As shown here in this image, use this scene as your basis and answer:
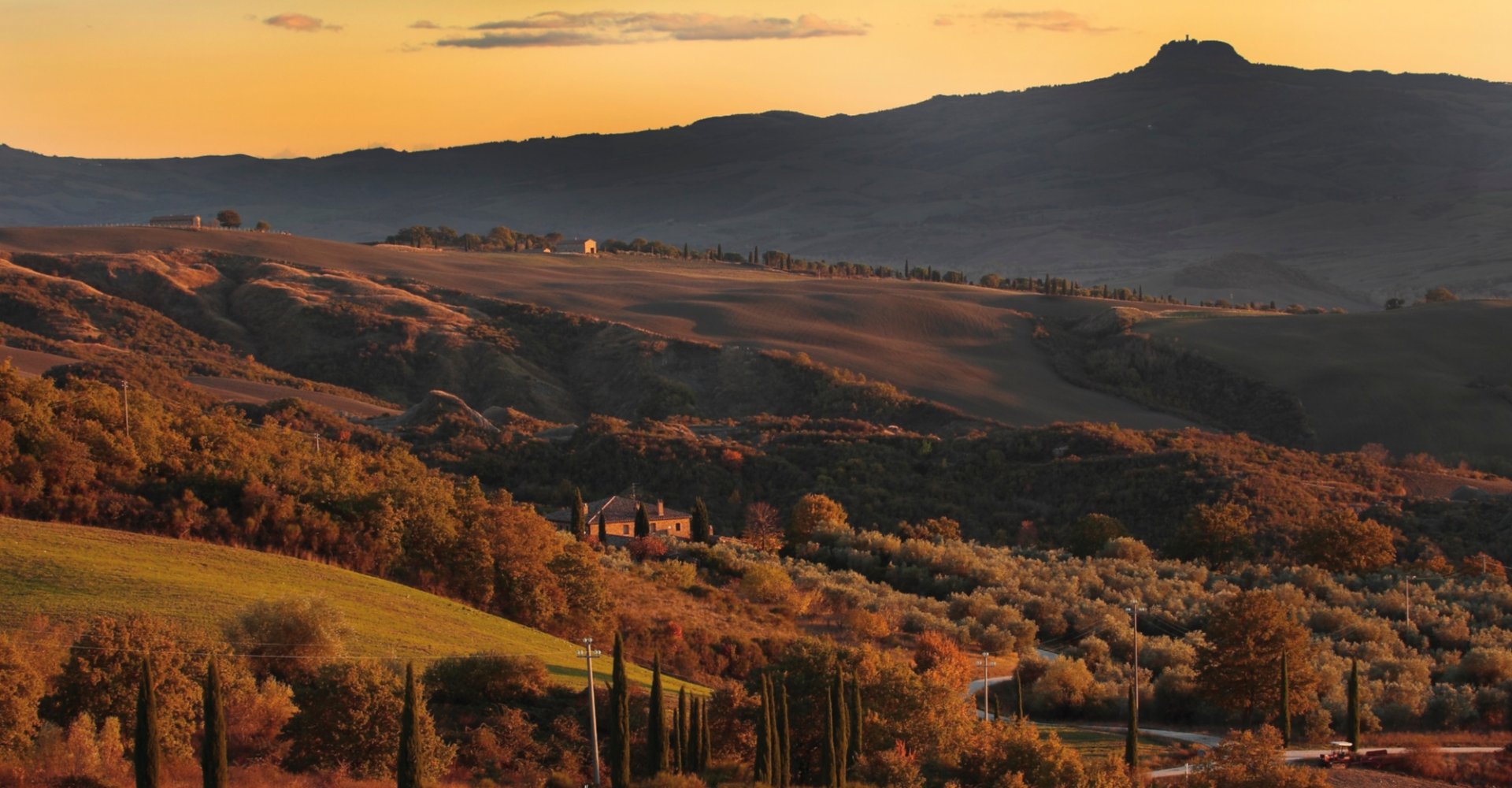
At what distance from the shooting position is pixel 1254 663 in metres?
36.4

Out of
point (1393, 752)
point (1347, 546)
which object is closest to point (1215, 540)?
point (1347, 546)

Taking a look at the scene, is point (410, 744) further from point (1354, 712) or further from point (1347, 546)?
point (1347, 546)

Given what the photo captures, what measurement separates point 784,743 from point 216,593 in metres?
10.2

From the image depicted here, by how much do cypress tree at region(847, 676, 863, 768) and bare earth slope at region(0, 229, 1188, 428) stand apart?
207ft

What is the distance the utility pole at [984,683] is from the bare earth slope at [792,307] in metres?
50.4

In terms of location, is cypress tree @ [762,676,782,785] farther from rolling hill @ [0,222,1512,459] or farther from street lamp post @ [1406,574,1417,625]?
rolling hill @ [0,222,1512,459]

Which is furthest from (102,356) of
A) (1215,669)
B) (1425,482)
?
(1215,669)

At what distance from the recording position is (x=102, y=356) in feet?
303

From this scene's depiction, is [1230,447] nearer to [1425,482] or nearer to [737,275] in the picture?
[1425,482]

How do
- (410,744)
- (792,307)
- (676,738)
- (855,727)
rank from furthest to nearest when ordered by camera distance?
(792,307), (855,727), (676,738), (410,744)

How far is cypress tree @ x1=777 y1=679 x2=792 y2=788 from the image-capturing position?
89.3 ft

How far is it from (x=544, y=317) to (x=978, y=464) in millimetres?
50180

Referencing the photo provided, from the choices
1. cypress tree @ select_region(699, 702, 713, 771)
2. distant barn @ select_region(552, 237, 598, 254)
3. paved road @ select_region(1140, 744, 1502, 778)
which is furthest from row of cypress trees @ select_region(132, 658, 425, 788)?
distant barn @ select_region(552, 237, 598, 254)

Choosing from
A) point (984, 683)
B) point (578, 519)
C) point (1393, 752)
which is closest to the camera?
point (1393, 752)
